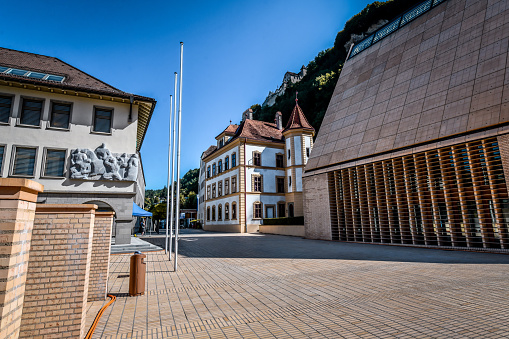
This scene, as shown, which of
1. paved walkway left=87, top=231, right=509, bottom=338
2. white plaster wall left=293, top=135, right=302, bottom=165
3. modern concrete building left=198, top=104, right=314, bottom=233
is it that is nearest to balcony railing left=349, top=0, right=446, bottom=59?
white plaster wall left=293, top=135, right=302, bottom=165

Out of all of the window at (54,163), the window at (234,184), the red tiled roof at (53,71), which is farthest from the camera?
the window at (234,184)

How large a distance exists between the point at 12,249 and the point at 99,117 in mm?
16903

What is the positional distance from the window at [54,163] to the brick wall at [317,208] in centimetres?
1552

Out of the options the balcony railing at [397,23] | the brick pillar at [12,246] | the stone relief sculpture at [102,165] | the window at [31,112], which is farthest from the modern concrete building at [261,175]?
the brick pillar at [12,246]

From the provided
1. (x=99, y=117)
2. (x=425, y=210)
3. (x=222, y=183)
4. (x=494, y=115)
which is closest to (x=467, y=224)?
(x=425, y=210)

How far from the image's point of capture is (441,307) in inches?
188

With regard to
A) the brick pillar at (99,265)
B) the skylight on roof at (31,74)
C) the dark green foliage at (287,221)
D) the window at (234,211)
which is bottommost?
the brick pillar at (99,265)

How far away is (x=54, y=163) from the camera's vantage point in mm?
16250

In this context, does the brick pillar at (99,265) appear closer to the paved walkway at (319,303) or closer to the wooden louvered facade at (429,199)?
the paved walkway at (319,303)

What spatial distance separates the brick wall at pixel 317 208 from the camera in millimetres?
19438

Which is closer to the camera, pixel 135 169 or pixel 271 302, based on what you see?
pixel 271 302

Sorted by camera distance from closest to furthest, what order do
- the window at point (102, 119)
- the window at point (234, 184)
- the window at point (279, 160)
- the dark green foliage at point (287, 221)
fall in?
1. the window at point (102, 119)
2. the dark green foliage at point (287, 221)
3. the window at point (234, 184)
4. the window at point (279, 160)

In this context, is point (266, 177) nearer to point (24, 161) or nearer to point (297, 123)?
point (297, 123)

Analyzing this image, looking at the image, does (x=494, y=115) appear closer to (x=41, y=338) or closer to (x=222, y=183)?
(x=41, y=338)
